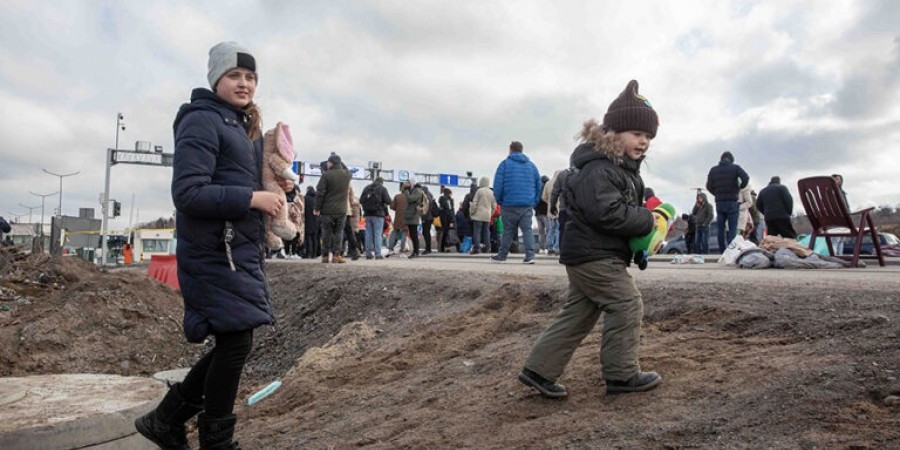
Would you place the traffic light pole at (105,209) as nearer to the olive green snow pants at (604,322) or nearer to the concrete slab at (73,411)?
the concrete slab at (73,411)

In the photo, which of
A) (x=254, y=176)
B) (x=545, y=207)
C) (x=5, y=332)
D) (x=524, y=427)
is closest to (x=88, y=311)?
(x=5, y=332)

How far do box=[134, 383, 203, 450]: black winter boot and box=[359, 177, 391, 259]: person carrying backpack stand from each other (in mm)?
12603

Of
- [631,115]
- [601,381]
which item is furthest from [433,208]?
[631,115]

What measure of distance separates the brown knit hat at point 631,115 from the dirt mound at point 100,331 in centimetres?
594

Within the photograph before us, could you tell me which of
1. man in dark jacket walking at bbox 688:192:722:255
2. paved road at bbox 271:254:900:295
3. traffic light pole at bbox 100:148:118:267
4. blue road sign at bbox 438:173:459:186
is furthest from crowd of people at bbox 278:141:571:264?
blue road sign at bbox 438:173:459:186

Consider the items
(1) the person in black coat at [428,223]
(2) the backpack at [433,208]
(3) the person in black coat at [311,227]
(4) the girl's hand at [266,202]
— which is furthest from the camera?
(2) the backpack at [433,208]

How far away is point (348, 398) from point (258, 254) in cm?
177

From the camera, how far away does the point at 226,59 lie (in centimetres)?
330

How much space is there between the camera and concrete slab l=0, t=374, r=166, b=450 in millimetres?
3672

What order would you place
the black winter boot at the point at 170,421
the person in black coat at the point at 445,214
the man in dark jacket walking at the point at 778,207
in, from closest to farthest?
the black winter boot at the point at 170,421 → the man in dark jacket walking at the point at 778,207 → the person in black coat at the point at 445,214

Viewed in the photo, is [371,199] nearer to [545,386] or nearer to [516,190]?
[516,190]

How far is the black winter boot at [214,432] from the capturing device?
3.21m

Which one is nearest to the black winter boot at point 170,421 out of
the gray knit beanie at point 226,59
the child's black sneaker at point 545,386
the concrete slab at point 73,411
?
the concrete slab at point 73,411

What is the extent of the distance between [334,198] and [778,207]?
318 inches
